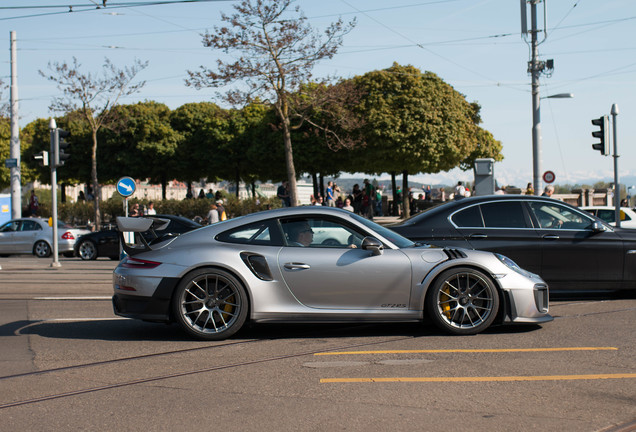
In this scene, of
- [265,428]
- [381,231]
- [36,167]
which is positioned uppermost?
[36,167]

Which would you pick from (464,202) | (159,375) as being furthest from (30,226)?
(159,375)

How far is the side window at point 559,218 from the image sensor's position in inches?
399

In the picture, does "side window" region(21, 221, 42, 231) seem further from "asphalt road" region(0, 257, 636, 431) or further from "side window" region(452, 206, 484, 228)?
"side window" region(452, 206, 484, 228)

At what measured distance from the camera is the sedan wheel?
78.3 ft

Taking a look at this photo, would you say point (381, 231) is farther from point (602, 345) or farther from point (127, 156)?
point (127, 156)

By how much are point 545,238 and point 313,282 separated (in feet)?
13.3

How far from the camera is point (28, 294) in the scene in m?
12.1

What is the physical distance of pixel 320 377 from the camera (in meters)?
5.75

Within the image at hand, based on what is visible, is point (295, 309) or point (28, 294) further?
point (28, 294)

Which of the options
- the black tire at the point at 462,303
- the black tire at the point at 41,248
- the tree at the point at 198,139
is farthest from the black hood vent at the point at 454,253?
the tree at the point at 198,139

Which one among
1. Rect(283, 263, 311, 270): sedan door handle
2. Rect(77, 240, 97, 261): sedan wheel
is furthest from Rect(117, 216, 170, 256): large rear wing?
Rect(77, 240, 97, 261): sedan wheel

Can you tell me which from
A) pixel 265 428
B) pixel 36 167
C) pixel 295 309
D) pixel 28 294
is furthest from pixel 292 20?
pixel 36 167

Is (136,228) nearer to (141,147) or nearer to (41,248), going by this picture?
(41,248)

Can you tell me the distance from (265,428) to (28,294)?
8.83 metres
